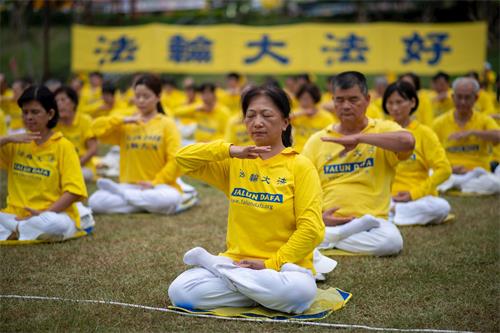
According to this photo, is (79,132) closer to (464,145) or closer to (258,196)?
(258,196)

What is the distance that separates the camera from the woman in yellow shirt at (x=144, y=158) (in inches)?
269

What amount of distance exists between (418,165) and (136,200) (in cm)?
322

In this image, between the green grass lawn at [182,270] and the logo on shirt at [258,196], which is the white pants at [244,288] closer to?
the green grass lawn at [182,270]

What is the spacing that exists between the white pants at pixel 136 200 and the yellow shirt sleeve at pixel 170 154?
0.39 feet

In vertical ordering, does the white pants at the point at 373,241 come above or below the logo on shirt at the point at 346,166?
below

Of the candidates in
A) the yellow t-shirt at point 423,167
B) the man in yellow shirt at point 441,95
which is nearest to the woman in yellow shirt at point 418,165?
the yellow t-shirt at point 423,167

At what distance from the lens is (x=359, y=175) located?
17.2 feet

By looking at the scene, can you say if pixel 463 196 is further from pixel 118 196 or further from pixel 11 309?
pixel 11 309

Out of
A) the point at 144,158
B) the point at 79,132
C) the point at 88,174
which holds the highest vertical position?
the point at 79,132

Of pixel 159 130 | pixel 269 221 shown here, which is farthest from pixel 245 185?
pixel 159 130

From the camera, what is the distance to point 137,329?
3.41m

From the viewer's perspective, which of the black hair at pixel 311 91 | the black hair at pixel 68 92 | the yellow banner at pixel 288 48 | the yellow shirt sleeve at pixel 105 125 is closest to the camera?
the yellow shirt sleeve at pixel 105 125

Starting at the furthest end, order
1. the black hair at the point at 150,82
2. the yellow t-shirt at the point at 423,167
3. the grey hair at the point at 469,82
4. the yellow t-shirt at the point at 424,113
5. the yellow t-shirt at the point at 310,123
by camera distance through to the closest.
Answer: the yellow t-shirt at the point at 424,113
the yellow t-shirt at the point at 310,123
the grey hair at the point at 469,82
the black hair at the point at 150,82
the yellow t-shirt at the point at 423,167

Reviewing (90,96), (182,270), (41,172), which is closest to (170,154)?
(41,172)
